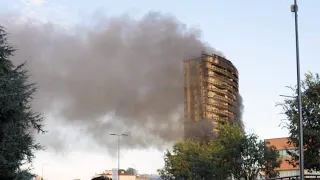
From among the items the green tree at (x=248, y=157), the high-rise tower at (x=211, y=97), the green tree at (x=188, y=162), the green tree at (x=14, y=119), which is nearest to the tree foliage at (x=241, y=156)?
the green tree at (x=248, y=157)

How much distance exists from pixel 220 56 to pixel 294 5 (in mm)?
156457

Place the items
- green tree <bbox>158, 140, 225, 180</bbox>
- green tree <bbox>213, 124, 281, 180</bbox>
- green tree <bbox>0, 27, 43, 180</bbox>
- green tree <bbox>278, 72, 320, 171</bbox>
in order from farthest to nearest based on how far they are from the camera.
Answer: green tree <bbox>158, 140, 225, 180</bbox> → green tree <bbox>213, 124, 281, 180</bbox> → green tree <bbox>278, 72, 320, 171</bbox> → green tree <bbox>0, 27, 43, 180</bbox>

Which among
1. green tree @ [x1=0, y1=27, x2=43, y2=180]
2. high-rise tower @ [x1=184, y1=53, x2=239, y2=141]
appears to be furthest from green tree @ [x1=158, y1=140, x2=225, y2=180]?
high-rise tower @ [x1=184, y1=53, x2=239, y2=141]

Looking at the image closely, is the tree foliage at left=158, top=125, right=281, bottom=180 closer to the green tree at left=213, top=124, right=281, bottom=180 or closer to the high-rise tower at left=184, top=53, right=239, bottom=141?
the green tree at left=213, top=124, right=281, bottom=180

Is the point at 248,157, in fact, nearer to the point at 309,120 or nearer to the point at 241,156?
the point at 241,156

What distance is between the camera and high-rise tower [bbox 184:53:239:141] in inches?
6471

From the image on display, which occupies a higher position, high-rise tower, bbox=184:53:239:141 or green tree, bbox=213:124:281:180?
high-rise tower, bbox=184:53:239:141

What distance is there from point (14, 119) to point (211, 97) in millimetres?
148183

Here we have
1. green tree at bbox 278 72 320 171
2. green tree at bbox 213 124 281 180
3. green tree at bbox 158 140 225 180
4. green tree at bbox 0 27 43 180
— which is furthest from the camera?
green tree at bbox 158 140 225 180

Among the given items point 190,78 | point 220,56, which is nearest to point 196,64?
point 190,78

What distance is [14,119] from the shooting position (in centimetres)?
2720

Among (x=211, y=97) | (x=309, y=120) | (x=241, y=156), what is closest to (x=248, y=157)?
(x=241, y=156)

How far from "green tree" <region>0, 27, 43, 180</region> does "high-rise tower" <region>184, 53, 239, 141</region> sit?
126509 millimetres

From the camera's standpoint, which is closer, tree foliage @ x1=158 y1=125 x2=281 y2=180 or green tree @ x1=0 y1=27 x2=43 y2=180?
green tree @ x1=0 y1=27 x2=43 y2=180
